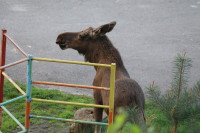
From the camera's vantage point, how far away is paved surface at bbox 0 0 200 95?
9.73 meters

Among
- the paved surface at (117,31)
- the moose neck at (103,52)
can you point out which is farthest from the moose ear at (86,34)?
the paved surface at (117,31)

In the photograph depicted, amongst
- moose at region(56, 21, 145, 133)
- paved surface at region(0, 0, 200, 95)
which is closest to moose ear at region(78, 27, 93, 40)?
moose at region(56, 21, 145, 133)

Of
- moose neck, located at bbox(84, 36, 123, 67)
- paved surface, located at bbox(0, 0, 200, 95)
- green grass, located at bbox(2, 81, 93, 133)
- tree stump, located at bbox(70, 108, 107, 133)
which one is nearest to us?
moose neck, located at bbox(84, 36, 123, 67)

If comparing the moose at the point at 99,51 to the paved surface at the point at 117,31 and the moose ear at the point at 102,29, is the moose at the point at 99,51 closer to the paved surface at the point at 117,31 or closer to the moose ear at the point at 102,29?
the moose ear at the point at 102,29

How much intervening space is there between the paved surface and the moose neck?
2682 millimetres

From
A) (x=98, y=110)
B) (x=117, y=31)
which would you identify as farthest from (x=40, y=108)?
(x=117, y=31)

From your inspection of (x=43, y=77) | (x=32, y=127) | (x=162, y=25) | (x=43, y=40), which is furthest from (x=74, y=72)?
(x=162, y=25)

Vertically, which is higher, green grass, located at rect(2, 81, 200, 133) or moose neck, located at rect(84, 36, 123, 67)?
moose neck, located at rect(84, 36, 123, 67)

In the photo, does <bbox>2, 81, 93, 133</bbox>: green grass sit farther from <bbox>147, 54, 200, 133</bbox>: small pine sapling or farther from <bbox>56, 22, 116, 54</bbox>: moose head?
<bbox>147, 54, 200, 133</bbox>: small pine sapling

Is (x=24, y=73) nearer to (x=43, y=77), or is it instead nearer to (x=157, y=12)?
(x=43, y=77)

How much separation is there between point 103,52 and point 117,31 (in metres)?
6.36

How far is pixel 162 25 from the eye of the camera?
41.3ft

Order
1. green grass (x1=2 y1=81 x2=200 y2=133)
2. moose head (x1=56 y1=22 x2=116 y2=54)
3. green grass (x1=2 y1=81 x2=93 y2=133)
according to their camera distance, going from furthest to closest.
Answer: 1. green grass (x1=2 y1=81 x2=93 y2=133)
2. green grass (x1=2 y1=81 x2=200 y2=133)
3. moose head (x1=56 y1=22 x2=116 y2=54)

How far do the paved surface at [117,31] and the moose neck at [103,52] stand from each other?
8.80 ft
